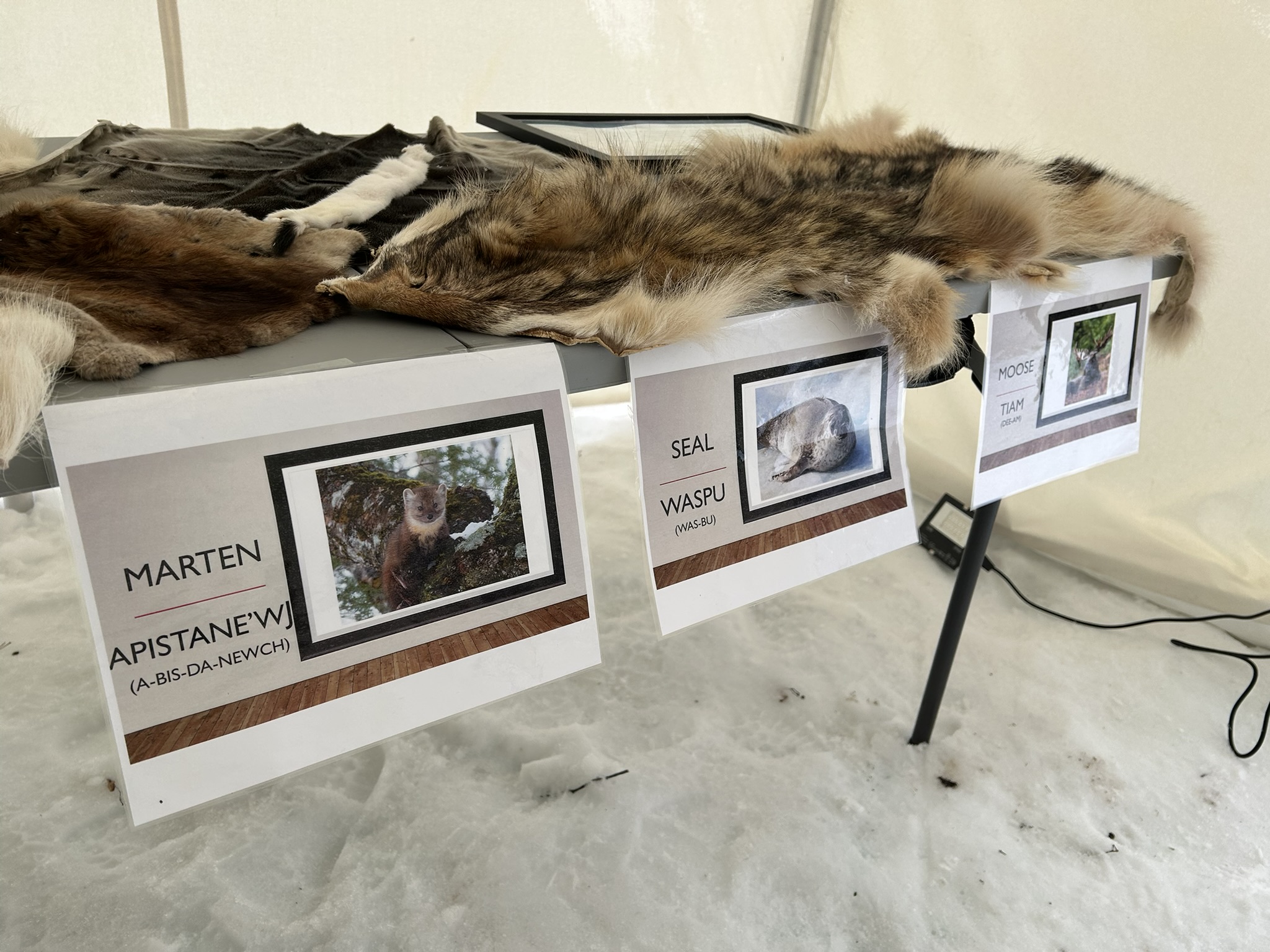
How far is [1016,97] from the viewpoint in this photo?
147cm

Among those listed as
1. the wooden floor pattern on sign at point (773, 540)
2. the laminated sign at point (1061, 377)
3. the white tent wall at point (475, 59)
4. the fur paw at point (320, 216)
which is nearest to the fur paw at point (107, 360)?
the fur paw at point (320, 216)

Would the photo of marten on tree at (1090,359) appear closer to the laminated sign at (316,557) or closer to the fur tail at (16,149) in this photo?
the laminated sign at (316,557)

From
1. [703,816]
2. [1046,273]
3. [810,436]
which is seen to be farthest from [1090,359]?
[703,816]

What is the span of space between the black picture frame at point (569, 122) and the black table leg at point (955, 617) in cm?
63

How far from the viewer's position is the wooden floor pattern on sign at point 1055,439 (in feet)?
2.48

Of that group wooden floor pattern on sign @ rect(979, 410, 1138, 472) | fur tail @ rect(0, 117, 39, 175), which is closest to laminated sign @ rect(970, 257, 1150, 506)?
wooden floor pattern on sign @ rect(979, 410, 1138, 472)

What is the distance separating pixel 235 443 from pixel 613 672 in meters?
0.97

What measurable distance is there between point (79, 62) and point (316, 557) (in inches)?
59.0

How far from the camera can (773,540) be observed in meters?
0.62

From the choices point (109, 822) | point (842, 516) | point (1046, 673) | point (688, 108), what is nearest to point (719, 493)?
point (842, 516)

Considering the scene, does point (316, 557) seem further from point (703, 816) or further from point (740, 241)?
point (703, 816)

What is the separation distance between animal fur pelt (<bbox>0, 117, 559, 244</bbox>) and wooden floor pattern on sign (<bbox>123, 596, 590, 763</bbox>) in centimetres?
38

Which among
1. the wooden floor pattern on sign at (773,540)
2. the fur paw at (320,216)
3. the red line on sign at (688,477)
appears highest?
the fur paw at (320,216)

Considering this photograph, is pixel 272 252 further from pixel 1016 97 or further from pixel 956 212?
pixel 1016 97
